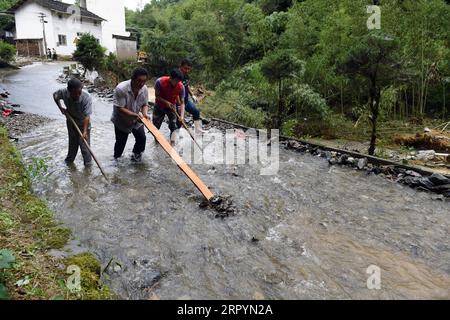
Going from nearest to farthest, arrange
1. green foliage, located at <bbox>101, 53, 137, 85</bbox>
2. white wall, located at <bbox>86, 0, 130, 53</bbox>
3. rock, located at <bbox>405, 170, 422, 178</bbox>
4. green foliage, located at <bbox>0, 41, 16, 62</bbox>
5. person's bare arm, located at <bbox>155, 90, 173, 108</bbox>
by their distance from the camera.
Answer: rock, located at <bbox>405, 170, 422, 178</bbox> → person's bare arm, located at <bbox>155, 90, 173, 108</bbox> → green foliage, located at <bbox>101, 53, 137, 85</bbox> → green foliage, located at <bbox>0, 41, 16, 62</bbox> → white wall, located at <bbox>86, 0, 130, 53</bbox>

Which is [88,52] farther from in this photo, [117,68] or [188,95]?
[188,95]

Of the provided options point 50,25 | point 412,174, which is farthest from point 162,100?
point 50,25

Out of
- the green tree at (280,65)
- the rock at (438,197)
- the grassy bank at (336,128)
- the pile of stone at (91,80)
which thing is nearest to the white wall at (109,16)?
the pile of stone at (91,80)

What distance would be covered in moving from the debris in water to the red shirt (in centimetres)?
284

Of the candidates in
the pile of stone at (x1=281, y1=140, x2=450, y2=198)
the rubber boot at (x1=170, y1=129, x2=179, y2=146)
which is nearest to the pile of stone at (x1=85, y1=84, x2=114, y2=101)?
the rubber boot at (x1=170, y1=129, x2=179, y2=146)

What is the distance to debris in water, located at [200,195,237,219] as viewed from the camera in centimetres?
444

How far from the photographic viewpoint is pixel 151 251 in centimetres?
355

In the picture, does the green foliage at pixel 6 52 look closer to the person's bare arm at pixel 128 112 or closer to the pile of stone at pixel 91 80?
the pile of stone at pixel 91 80

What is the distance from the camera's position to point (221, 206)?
458 cm

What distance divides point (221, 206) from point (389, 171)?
138 inches

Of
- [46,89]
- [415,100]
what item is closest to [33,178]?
[46,89]

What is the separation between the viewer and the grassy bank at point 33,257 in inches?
96.2

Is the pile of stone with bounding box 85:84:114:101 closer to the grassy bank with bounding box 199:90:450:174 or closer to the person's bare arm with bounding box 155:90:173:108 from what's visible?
the grassy bank with bounding box 199:90:450:174
